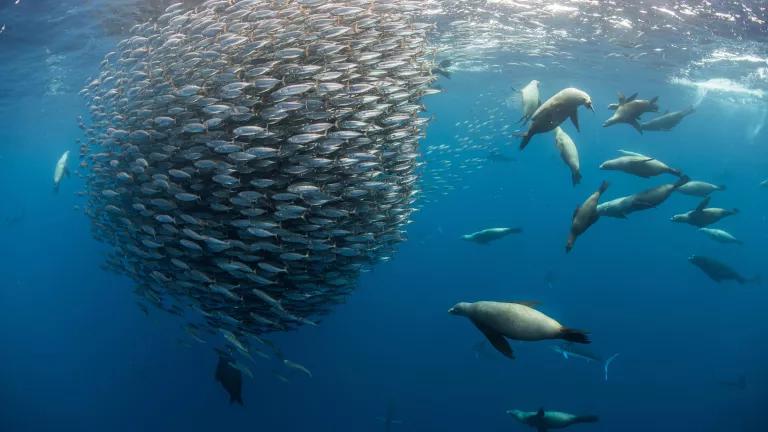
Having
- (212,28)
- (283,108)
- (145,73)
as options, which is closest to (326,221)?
(283,108)

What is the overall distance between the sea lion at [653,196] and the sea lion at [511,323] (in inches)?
125

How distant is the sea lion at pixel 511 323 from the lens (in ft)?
10.2

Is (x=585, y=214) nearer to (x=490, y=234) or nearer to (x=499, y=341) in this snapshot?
(x=499, y=341)

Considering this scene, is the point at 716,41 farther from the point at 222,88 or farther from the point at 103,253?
the point at 103,253

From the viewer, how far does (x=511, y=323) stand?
3.18 meters

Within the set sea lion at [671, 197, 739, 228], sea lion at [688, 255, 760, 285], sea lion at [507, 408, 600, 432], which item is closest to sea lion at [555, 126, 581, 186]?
sea lion at [671, 197, 739, 228]

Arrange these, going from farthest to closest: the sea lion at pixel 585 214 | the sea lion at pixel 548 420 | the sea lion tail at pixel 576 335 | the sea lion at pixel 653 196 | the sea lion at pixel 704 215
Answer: the sea lion at pixel 704 215 → the sea lion at pixel 548 420 → the sea lion at pixel 653 196 → the sea lion at pixel 585 214 → the sea lion tail at pixel 576 335

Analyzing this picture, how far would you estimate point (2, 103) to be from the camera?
1121 inches

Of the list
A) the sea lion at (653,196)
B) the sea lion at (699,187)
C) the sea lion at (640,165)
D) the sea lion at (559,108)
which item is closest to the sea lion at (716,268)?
the sea lion at (699,187)

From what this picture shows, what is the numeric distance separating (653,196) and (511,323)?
3.59 m

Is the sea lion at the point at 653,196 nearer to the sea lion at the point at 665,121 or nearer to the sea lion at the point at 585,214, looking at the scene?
the sea lion at the point at 585,214

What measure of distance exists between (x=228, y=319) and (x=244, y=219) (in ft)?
4.93

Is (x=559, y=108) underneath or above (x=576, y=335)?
above

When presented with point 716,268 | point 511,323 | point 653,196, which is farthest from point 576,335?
point 716,268
